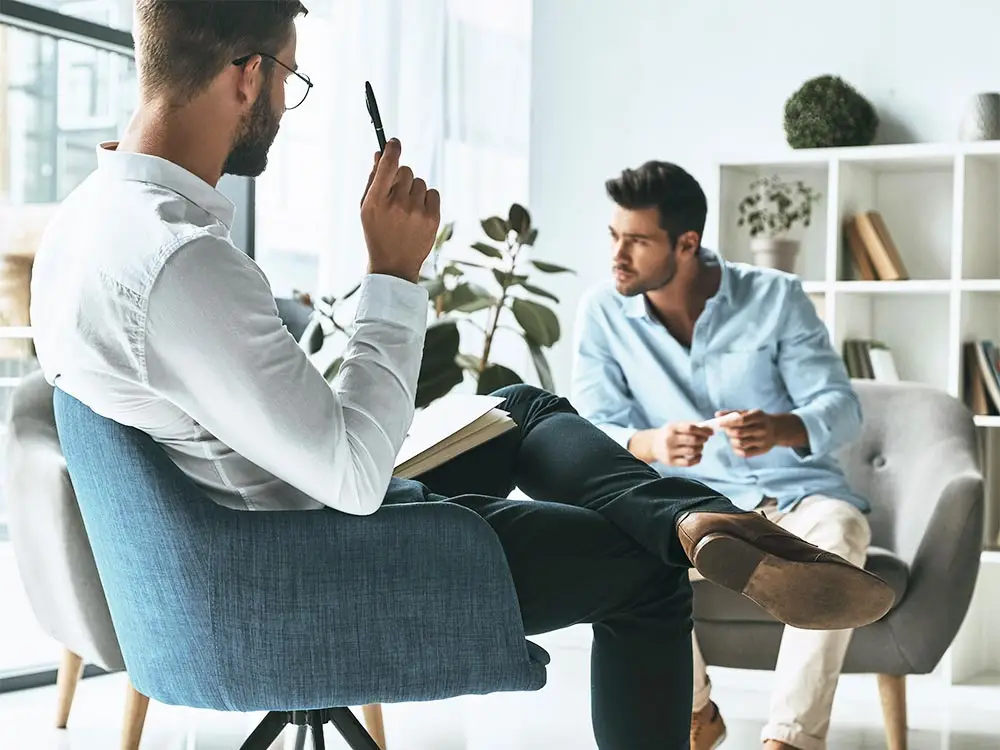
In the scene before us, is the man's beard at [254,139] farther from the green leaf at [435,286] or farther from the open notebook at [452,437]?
the green leaf at [435,286]

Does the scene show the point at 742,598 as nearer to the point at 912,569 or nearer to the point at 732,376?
the point at 912,569

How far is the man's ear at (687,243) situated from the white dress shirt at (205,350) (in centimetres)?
166

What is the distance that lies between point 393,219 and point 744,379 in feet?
5.30

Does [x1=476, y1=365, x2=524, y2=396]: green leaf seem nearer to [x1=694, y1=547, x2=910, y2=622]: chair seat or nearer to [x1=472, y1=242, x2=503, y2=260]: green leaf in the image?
[x1=472, y1=242, x2=503, y2=260]: green leaf

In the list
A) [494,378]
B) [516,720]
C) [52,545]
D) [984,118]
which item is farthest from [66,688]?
[984,118]

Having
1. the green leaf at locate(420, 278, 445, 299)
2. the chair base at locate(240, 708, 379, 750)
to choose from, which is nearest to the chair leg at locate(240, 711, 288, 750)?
the chair base at locate(240, 708, 379, 750)

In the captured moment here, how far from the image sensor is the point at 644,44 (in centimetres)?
409

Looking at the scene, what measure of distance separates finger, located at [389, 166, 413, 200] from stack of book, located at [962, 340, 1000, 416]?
248 centimetres

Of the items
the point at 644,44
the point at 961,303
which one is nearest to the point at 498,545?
the point at 961,303

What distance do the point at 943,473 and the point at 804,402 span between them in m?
0.32

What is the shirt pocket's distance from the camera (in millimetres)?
2812

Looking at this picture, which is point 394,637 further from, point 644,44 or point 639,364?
point 644,44

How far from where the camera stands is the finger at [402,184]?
4.42 feet

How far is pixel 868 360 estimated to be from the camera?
3.66m
